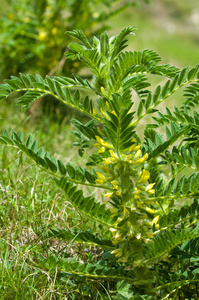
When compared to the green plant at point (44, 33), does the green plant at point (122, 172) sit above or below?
below

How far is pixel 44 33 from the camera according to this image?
3900 mm

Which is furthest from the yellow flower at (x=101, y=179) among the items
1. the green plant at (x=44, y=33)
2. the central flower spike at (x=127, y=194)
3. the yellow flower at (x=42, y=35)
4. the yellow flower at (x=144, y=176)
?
the yellow flower at (x=42, y=35)

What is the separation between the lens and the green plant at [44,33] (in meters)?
3.89

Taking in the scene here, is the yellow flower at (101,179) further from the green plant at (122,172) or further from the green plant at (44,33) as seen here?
the green plant at (44,33)

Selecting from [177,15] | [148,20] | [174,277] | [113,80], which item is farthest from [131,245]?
[177,15]

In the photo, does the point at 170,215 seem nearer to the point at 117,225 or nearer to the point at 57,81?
the point at 117,225

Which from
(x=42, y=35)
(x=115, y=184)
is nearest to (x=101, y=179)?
(x=115, y=184)

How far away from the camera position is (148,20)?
12.9m

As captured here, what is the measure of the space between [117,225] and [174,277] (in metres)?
0.28

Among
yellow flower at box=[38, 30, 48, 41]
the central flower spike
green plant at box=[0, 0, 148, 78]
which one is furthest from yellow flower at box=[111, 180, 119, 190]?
yellow flower at box=[38, 30, 48, 41]

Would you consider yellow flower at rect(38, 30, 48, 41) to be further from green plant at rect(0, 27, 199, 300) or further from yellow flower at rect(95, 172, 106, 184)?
yellow flower at rect(95, 172, 106, 184)

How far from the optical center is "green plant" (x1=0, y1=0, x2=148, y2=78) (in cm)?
389

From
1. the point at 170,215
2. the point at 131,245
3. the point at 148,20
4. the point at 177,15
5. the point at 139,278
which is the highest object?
the point at 177,15

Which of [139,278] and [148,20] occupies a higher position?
[148,20]
